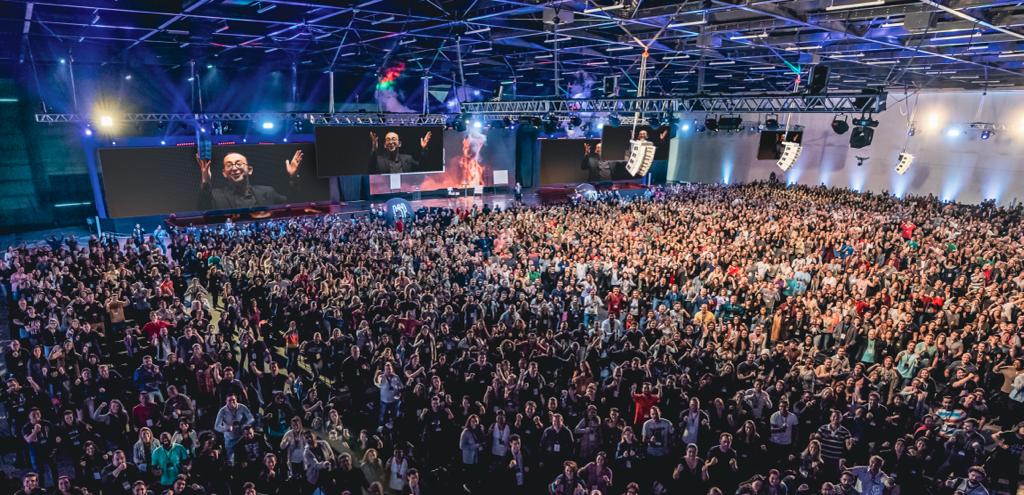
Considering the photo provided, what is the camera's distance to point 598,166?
32.1m

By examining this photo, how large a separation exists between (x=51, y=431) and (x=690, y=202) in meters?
21.4

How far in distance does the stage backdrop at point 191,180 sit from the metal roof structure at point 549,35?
10.3ft

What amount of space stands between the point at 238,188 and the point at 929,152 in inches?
1227

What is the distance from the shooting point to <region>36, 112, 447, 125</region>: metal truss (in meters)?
16.2

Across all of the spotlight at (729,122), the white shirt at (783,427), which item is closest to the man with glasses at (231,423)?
the white shirt at (783,427)

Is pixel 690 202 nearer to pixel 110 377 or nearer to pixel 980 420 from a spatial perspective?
pixel 980 420

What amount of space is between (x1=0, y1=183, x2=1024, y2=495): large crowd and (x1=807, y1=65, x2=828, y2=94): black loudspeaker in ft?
13.9

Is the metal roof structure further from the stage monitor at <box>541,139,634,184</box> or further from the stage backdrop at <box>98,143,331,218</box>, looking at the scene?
the stage monitor at <box>541,139,634,184</box>

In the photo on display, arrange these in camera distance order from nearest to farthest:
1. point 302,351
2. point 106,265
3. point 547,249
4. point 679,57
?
point 302,351, point 106,265, point 547,249, point 679,57

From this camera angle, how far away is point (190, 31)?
13.6 m

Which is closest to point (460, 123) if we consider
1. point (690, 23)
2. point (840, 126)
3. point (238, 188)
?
point (238, 188)

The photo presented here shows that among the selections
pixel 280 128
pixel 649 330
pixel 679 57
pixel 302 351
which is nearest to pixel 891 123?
pixel 679 57

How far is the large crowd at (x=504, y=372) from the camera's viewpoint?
21.1 ft

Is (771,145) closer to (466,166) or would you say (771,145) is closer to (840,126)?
(840,126)
